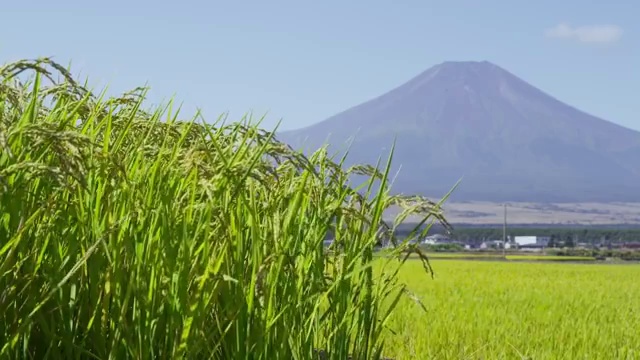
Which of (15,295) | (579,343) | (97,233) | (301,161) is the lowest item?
(579,343)

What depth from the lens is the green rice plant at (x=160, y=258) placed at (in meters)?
2.79

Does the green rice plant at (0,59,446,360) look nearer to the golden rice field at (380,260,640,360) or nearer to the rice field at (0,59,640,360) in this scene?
the rice field at (0,59,640,360)

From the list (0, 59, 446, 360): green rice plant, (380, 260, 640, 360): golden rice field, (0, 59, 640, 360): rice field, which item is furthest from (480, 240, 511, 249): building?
(0, 59, 446, 360): green rice plant

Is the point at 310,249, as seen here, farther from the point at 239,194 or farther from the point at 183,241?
the point at 183,241

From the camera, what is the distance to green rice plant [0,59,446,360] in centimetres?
279

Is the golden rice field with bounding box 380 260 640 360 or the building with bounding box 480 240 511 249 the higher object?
the building with bounding box 480 240 511 249

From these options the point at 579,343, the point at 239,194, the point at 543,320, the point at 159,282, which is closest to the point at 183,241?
the point at 159,282

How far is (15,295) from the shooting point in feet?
9.22

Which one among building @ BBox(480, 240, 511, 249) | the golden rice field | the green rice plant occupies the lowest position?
the golden rice field

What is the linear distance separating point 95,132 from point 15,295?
660mm

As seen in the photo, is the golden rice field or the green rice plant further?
the golden rice field

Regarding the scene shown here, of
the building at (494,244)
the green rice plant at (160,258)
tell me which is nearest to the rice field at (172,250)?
the green rice plant at (160,258)

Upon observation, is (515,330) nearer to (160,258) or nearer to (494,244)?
(160,258)

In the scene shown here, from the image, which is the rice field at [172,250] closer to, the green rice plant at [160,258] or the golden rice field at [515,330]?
the green rice plant at [160,258]
